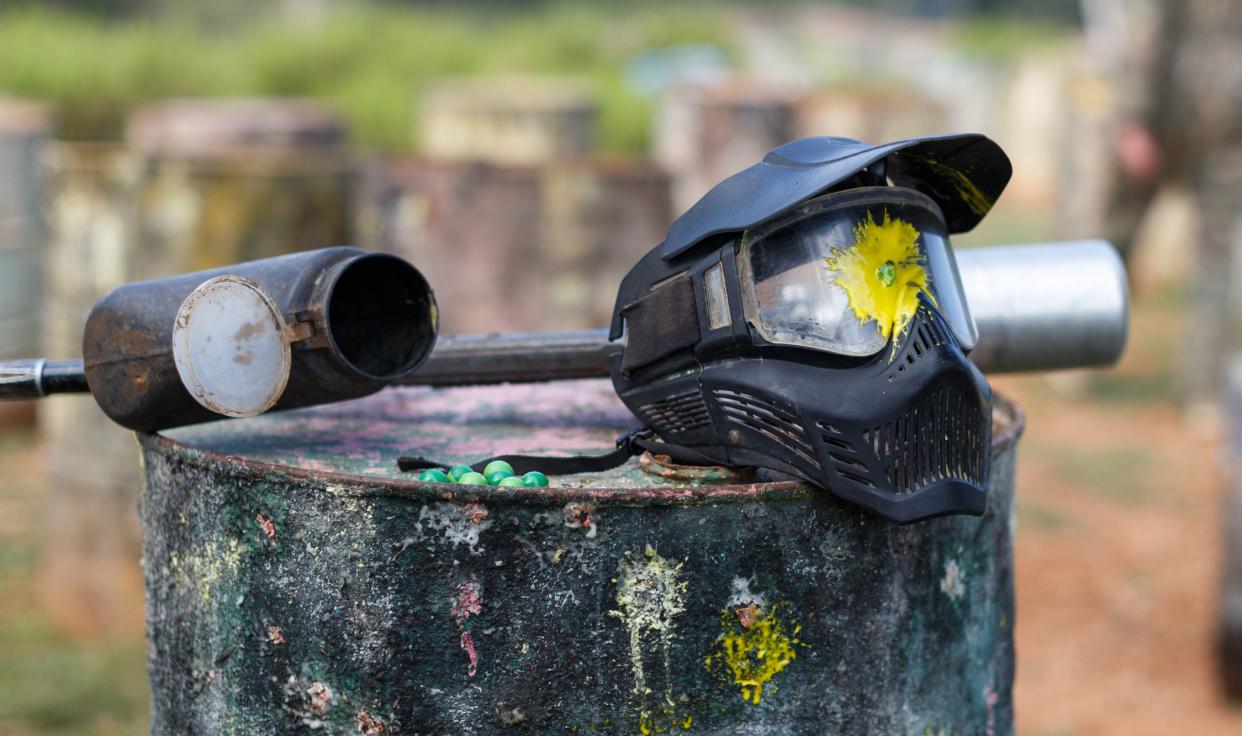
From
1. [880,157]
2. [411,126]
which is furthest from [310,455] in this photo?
[411,126]

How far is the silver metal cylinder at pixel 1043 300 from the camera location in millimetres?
2217

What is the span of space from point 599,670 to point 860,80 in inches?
623

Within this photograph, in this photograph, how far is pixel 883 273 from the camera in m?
1.72

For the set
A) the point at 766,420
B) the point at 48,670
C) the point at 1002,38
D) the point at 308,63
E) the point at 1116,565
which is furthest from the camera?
the point at 1002,38

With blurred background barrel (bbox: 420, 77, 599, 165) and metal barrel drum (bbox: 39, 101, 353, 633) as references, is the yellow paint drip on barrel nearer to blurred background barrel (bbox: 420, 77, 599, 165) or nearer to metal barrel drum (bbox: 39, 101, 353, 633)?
metal barrel drum (bbox: 39, 101, 353, 633)

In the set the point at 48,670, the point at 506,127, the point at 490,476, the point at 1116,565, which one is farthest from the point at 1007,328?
the point at 506,127

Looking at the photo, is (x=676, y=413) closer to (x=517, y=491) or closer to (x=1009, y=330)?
(x=517, y=491)

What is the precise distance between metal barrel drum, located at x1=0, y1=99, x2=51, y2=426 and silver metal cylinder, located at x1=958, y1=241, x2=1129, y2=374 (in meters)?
5.40

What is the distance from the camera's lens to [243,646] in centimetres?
176

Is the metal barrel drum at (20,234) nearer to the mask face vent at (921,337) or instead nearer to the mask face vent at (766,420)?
the mask face vent at (766,420)

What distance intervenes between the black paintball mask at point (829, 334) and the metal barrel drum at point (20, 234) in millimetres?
5514

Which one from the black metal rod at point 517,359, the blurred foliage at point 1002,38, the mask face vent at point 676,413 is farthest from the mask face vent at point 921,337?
the blurred foliage at point 1002,38

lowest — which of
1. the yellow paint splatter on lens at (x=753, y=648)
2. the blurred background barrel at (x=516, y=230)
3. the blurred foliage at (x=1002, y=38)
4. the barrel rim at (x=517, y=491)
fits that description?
the yellow paint splatter on lens at (x=753, y=648)

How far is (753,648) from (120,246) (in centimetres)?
365
